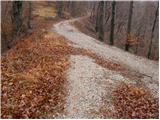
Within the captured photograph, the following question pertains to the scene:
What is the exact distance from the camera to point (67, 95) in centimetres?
1593

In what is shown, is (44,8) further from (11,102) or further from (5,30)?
(11,102)

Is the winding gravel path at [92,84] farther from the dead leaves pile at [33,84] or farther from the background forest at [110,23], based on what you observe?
the background forest at [110,23]

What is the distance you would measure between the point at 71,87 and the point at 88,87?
94 centimetres

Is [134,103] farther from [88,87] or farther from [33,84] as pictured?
[33,84]

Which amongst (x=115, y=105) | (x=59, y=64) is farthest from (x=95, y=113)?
(x=59, y=64)

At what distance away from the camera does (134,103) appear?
52.3 ft

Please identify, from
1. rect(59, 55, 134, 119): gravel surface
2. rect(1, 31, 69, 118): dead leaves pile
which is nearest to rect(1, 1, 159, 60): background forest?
rect(1, 31, 69, 118): dead leaves pile

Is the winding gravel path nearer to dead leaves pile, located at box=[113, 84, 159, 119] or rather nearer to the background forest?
dead leaves pile, located at box=[113, 84, 159, 119]

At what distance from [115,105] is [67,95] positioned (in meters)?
2.44

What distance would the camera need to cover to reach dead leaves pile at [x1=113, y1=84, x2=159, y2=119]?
14.8 m

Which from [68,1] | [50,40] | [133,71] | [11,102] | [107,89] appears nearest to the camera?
[11,102]

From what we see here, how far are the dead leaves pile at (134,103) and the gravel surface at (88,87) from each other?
462mm

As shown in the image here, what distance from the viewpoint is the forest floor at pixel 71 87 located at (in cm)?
1428

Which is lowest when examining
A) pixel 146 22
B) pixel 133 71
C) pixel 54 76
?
pixel 146 22
